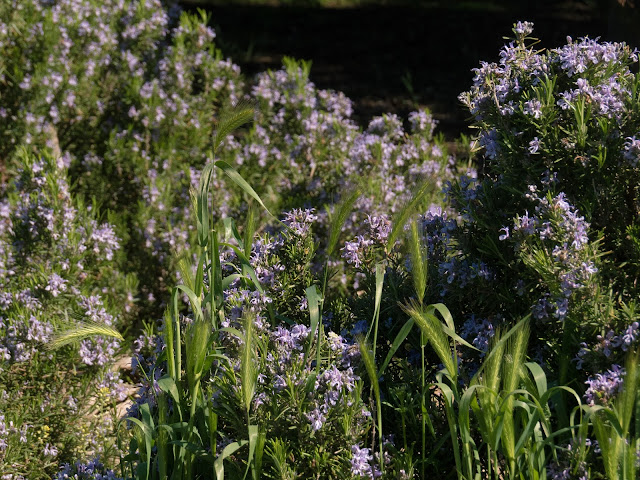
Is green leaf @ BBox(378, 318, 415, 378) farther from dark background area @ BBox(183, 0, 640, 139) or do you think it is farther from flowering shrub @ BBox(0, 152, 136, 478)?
dark background area @ BBox(183, 0, 640, 139)

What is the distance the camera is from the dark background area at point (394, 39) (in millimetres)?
7379

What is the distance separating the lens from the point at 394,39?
8.75 m

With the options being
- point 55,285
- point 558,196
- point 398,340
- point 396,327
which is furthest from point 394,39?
point 398,340

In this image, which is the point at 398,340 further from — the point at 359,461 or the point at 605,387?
the point at 605,387

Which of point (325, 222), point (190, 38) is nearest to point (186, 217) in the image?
point (325, 222)

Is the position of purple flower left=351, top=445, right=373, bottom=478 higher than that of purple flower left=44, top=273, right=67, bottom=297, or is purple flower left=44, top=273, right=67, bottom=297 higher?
purple flower left=44, top=273, right=67, bottom=297

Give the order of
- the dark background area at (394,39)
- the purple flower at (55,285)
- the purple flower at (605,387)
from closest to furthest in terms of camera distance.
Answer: the purple flower at (605,387)
the purple flower at (55,285)
the dark background area at (394,39)

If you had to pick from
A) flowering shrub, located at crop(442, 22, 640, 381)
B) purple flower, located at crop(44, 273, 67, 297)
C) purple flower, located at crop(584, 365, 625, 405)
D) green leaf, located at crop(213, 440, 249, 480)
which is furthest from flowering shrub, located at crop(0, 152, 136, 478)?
purple flower, located at crop(584, 365, 625, 405)

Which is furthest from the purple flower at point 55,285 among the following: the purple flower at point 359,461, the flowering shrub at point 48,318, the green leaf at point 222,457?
the purple flower at point 359,461

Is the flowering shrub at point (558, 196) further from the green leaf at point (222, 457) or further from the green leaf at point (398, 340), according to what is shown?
the green leaf at point (222, 457)

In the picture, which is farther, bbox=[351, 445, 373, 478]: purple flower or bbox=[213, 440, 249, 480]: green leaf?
bbox=[351, 445, 373, 478]: purple flower

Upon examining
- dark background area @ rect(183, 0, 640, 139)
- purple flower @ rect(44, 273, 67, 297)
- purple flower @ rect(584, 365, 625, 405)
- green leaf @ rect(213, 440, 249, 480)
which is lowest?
green leaf @ rect(213, 440, 249, 480)

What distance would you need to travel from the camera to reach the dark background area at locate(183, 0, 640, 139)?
7.38 m

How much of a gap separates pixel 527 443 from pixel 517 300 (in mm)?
461
